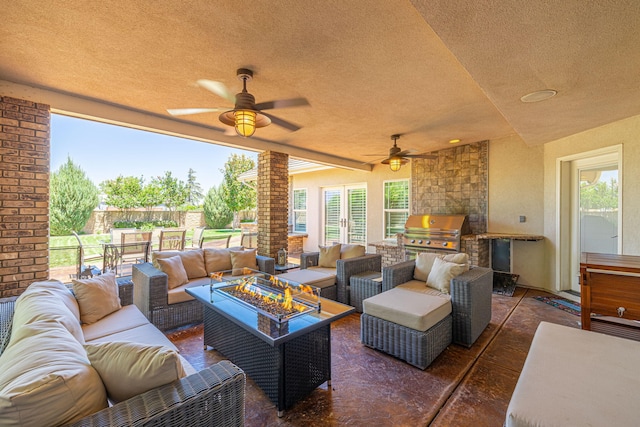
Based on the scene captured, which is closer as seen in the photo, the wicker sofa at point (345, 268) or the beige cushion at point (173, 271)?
the beige cushion at point (173, 271)

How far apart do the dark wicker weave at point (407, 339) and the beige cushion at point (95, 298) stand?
2.38 metres

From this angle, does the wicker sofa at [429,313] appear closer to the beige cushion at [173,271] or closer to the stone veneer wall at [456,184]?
the beige cushion at [173,271]

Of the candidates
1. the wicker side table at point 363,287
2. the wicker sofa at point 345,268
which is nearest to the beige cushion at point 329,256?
the wicker sofa at point 345,268

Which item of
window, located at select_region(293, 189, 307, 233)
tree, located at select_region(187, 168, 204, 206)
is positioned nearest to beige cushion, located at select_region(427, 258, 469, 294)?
window, located at select_region(293, 189, 307, 233)

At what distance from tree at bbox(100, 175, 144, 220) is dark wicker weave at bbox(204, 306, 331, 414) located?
12.6 metres

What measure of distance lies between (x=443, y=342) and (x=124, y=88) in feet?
13.5

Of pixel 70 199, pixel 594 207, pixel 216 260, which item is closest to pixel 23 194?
pixel 216 260

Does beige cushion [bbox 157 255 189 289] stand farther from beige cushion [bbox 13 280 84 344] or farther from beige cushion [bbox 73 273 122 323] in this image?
beige cushion [bbox 13 280 84 344]

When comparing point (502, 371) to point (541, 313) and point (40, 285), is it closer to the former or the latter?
point (541, 313)

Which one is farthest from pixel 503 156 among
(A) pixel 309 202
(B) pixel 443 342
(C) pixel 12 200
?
(C) pixel 12 200

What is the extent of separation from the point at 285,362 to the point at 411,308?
126 cm

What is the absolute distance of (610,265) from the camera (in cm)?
202

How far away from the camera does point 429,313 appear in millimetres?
2408

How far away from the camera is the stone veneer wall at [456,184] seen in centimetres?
521
